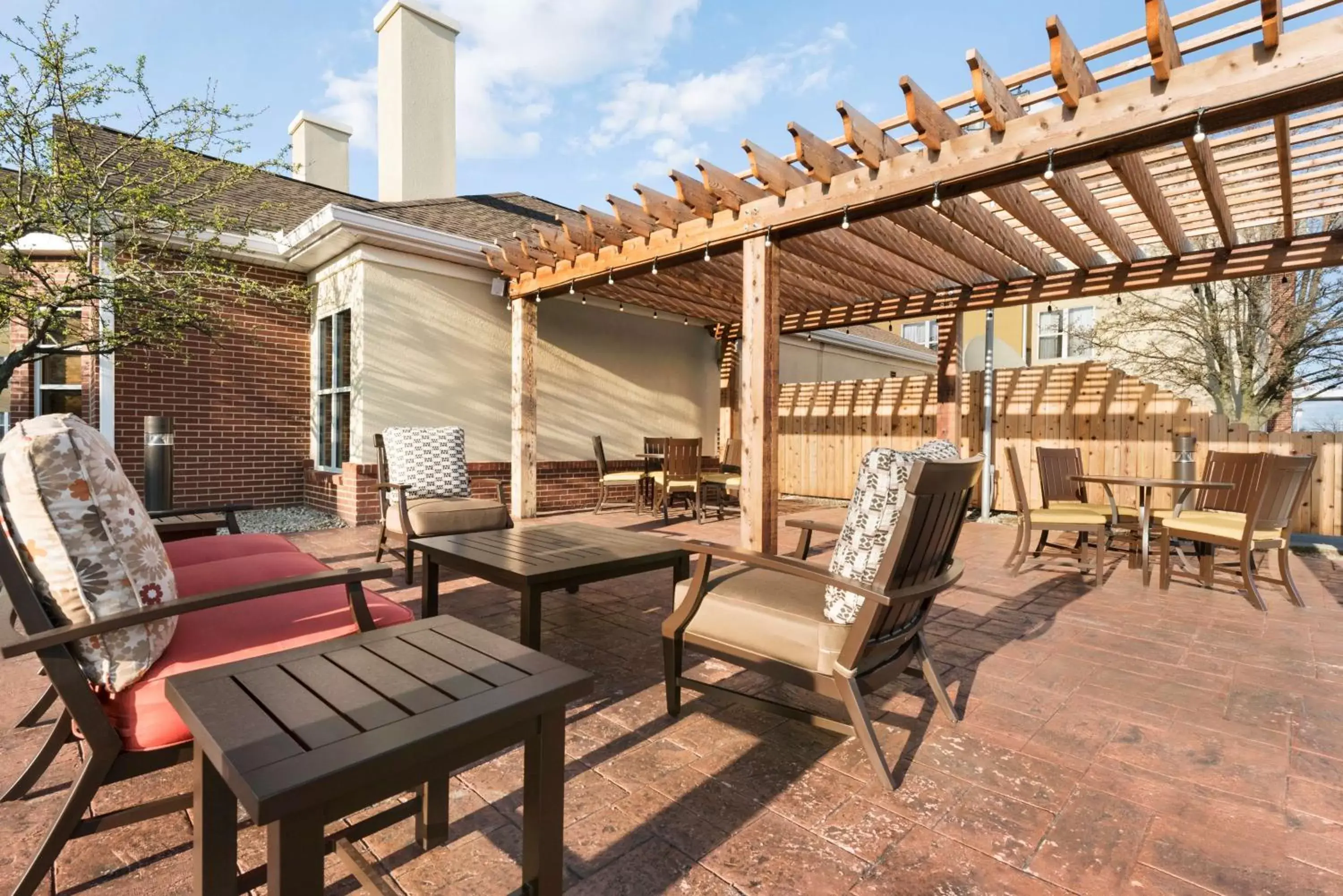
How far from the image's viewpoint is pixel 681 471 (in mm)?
7637

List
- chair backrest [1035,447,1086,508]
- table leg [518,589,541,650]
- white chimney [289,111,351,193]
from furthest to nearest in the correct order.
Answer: white chimney [289,111,351,193] → chair backrest [1035,447,1086,508] → table leg [518,589,541,650]

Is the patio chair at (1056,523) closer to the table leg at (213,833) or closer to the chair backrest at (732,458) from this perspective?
the chair backrest at (732,458)

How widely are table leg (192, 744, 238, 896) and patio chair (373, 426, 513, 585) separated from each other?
3106 mm

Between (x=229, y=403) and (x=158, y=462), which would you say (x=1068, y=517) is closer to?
(x=158, y=462)

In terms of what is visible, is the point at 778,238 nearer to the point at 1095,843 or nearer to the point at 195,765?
the point at 1095,843

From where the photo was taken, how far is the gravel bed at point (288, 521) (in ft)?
21.4

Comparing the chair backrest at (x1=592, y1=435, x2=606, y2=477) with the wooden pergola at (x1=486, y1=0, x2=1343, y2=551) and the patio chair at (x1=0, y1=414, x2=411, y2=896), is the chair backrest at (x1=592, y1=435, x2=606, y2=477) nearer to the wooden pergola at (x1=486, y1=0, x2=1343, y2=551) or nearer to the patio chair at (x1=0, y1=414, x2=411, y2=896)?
the wooden pergola at (x1=486, y1=0, x2=1343, y2=551)

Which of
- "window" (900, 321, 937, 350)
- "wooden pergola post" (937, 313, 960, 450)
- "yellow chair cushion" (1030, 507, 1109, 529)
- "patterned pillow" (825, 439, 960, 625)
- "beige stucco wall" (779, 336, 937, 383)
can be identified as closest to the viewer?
"patterned pillow" (825, 439, 960, 625)

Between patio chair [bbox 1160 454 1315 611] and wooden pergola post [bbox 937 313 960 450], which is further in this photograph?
wooden pergola post [bbox 937 313 960 450]

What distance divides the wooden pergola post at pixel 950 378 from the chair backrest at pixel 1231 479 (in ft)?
9.25

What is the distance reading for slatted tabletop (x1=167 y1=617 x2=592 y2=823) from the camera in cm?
97

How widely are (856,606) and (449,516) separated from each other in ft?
10.9

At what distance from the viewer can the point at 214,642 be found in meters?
1.74

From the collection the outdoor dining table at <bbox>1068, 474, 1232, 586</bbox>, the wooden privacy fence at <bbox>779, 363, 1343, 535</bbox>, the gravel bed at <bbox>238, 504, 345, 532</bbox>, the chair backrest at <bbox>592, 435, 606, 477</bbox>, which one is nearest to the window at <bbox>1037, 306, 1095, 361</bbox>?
the wooden privacy fence at <bbox>779, 363, 1343, 535</bbox>
